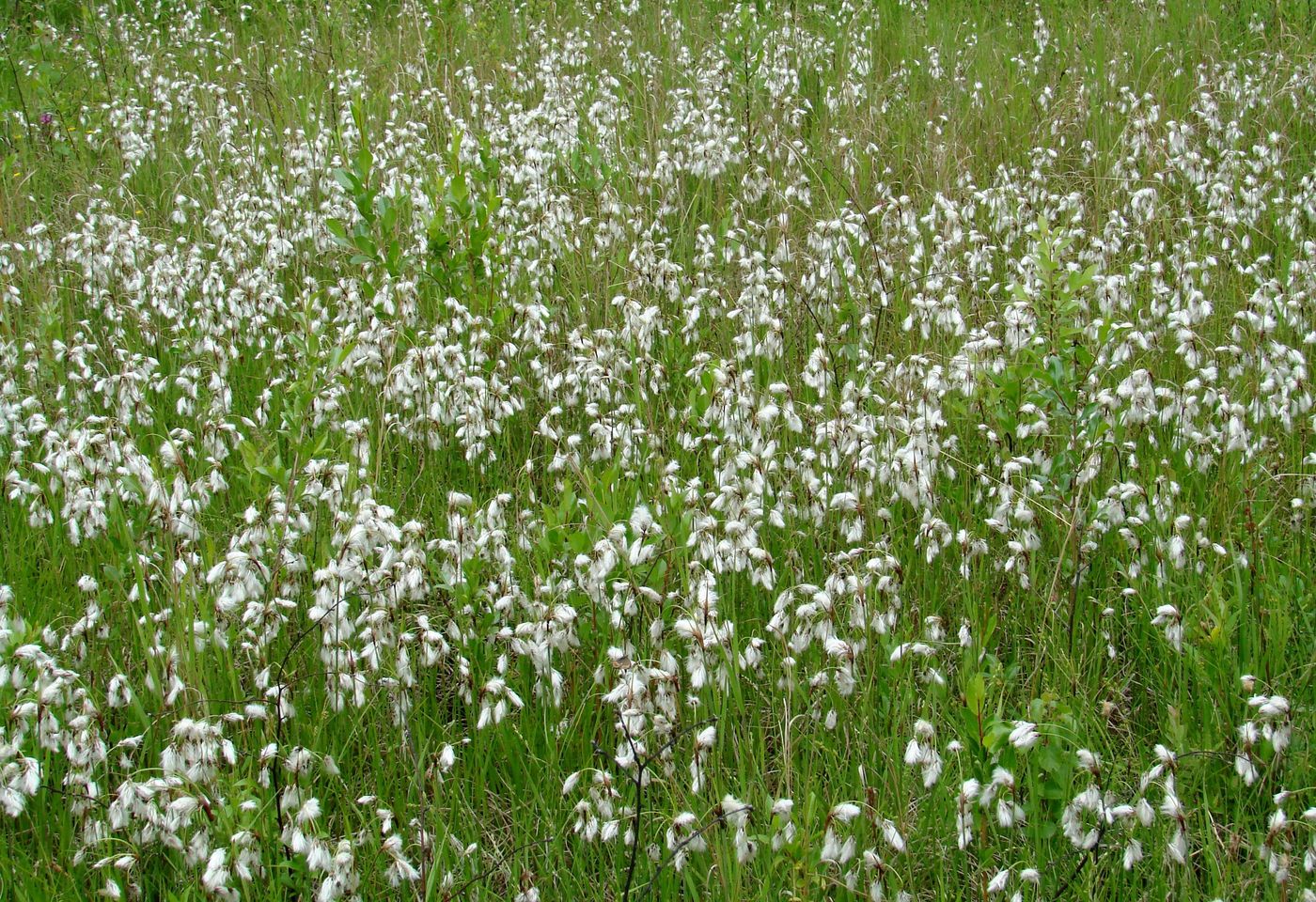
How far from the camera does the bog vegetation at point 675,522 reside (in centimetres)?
260

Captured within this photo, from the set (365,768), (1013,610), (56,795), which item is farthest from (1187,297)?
A: (56,795)

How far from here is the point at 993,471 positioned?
391 cm

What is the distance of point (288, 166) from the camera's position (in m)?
6.62

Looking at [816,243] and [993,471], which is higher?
[816,243]

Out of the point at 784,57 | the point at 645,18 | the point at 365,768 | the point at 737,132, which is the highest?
the point at 645,18

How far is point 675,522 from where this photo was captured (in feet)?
10.8

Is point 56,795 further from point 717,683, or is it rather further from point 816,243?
point 816,243

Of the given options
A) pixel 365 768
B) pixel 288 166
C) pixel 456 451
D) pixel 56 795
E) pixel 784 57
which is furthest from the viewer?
pixel 784 57

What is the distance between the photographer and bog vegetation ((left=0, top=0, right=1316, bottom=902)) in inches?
102

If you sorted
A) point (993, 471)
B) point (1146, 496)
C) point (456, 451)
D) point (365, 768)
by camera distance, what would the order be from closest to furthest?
point (365, 768) < point (1146, 496) < point (993, 471) < point (456, 451)

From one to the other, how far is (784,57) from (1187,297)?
14.6 ft

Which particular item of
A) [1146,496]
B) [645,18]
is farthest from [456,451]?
[645,18]

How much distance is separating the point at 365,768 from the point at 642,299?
2.66 metres

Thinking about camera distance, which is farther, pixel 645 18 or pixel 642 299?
pixel 645 18
